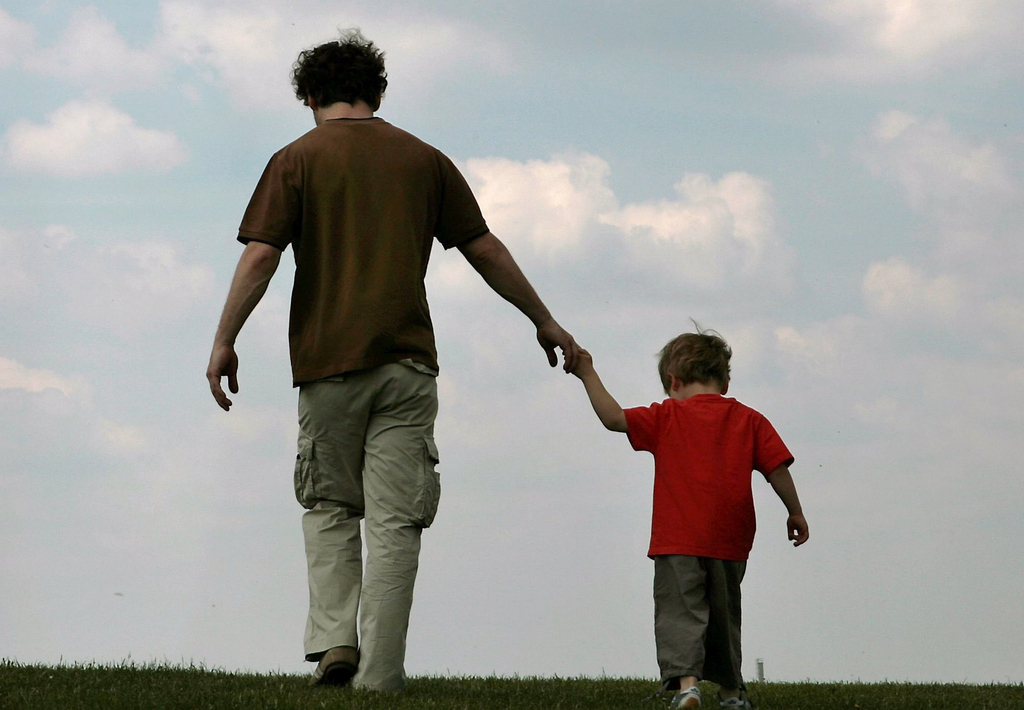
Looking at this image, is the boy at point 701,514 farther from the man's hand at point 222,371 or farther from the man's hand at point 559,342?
the man's hand at point 222,371

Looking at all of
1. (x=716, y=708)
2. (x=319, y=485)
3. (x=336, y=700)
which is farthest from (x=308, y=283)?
(x=716, y=708)

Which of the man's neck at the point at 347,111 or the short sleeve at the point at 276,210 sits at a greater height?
the man's neck at the point at 347,111

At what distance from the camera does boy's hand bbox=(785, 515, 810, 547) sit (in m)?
5.52

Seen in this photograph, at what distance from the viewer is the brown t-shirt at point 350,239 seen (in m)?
5.07

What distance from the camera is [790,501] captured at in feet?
18.0

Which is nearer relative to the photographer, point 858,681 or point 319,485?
point 319,485

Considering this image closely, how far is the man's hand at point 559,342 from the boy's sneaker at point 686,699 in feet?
4.89

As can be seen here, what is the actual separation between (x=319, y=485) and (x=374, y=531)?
0.30 m

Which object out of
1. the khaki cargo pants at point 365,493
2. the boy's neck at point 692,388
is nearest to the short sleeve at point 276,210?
the khaki cargo pants at point 365,493

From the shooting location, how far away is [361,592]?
509cm

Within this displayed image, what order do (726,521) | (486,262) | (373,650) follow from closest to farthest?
1. (373,650)
2. (726,521)
3. (486,262)

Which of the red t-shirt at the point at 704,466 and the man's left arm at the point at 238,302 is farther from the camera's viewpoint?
the red t-shirt at the point at 704,466

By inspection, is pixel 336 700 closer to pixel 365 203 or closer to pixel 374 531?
pixel 374 531

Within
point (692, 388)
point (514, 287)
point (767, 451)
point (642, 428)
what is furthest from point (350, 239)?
point (767, 451)
